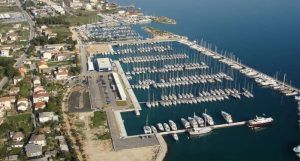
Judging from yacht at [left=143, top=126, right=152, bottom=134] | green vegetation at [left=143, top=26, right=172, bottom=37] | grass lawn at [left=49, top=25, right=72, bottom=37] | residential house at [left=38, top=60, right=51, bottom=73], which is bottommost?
yacht at [left=143, top=126, right=152, bottom=134]

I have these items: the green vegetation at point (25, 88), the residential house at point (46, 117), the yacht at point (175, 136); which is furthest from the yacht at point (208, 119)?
the green vegetation at point (25, 88)

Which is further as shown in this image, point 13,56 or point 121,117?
point 13,56

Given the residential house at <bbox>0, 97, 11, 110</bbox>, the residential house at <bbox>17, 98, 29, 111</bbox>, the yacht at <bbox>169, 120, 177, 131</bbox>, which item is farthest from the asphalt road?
the yacht at <bbox>169, 120, 177, 131</bbox>

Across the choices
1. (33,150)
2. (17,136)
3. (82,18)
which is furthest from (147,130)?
(82,18)

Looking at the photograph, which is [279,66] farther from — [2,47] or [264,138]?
[2,47]

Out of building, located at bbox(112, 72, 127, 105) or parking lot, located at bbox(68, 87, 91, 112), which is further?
building, located at bbox(112, 72, 127, 105)

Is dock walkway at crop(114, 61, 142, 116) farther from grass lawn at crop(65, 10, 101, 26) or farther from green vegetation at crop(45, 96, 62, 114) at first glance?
grass lawn at crop(65, 10, 101, 26)

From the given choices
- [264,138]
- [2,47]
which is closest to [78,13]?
[2,47]
